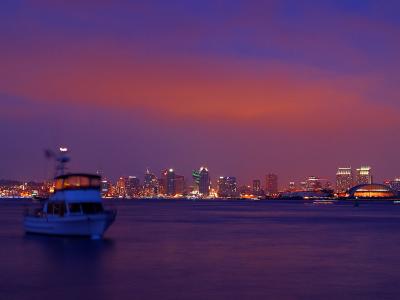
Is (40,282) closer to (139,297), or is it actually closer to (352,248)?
(139,297)

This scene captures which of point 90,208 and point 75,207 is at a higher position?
point 75,207

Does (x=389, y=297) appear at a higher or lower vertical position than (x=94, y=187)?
lower

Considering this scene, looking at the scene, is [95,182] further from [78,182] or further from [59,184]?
[59,184]

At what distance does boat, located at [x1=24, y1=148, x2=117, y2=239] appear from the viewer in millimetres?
59656

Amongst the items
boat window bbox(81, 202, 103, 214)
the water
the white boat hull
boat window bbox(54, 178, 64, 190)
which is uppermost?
boat window bbox(54, 178, 64, 190)

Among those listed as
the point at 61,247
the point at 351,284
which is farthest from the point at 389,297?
the point at 61,247

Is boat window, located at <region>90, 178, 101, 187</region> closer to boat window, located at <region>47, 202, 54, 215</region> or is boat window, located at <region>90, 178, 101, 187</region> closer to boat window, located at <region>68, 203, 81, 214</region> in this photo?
boat window, located at <region>68, 203, 81, 214</region>

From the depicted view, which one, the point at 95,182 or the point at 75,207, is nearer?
the point at 75,207

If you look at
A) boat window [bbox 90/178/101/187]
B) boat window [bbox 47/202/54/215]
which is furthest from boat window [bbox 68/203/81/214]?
boat window [bbox 47/202/54/215]

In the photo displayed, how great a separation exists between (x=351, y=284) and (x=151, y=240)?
3208 centimetres

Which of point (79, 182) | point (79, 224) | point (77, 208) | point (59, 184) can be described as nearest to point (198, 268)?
point (79, 224)

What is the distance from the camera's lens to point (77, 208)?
59.6 metres

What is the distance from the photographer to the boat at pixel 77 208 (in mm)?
59656

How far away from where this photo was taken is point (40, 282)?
123 ft
